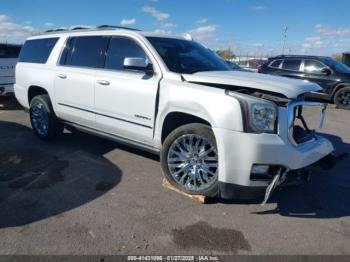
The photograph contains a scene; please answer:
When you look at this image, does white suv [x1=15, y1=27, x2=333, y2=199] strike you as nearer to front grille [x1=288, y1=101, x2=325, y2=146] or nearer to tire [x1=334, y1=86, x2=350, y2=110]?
front grille [x1=288, y1=101, x2=325, y2=146]

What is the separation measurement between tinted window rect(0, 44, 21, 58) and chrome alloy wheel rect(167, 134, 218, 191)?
8106 mm

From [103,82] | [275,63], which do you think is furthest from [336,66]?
[103,82]

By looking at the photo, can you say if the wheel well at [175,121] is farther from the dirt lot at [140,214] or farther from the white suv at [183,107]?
the dirt lot at [140,214]

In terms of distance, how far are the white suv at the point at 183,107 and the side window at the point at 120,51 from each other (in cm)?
1

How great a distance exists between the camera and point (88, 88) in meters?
5.00

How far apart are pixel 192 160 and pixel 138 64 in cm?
133

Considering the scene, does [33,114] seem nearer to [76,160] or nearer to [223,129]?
[76,160]

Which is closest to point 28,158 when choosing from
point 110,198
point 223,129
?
point 110,198

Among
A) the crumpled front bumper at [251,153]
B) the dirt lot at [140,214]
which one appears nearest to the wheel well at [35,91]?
the dirt lot at [140,214]

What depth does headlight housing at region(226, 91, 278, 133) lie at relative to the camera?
335 cm

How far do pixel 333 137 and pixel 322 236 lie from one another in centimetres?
456

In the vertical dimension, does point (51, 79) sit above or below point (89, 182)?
above

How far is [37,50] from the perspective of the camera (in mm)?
6293

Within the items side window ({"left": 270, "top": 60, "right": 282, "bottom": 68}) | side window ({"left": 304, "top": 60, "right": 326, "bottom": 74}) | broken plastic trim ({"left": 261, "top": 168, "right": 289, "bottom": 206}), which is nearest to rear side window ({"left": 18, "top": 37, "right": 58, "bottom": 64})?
broken plastic trim ({"left": 261, "top": 168, "right": 289, "bottom": 206})
